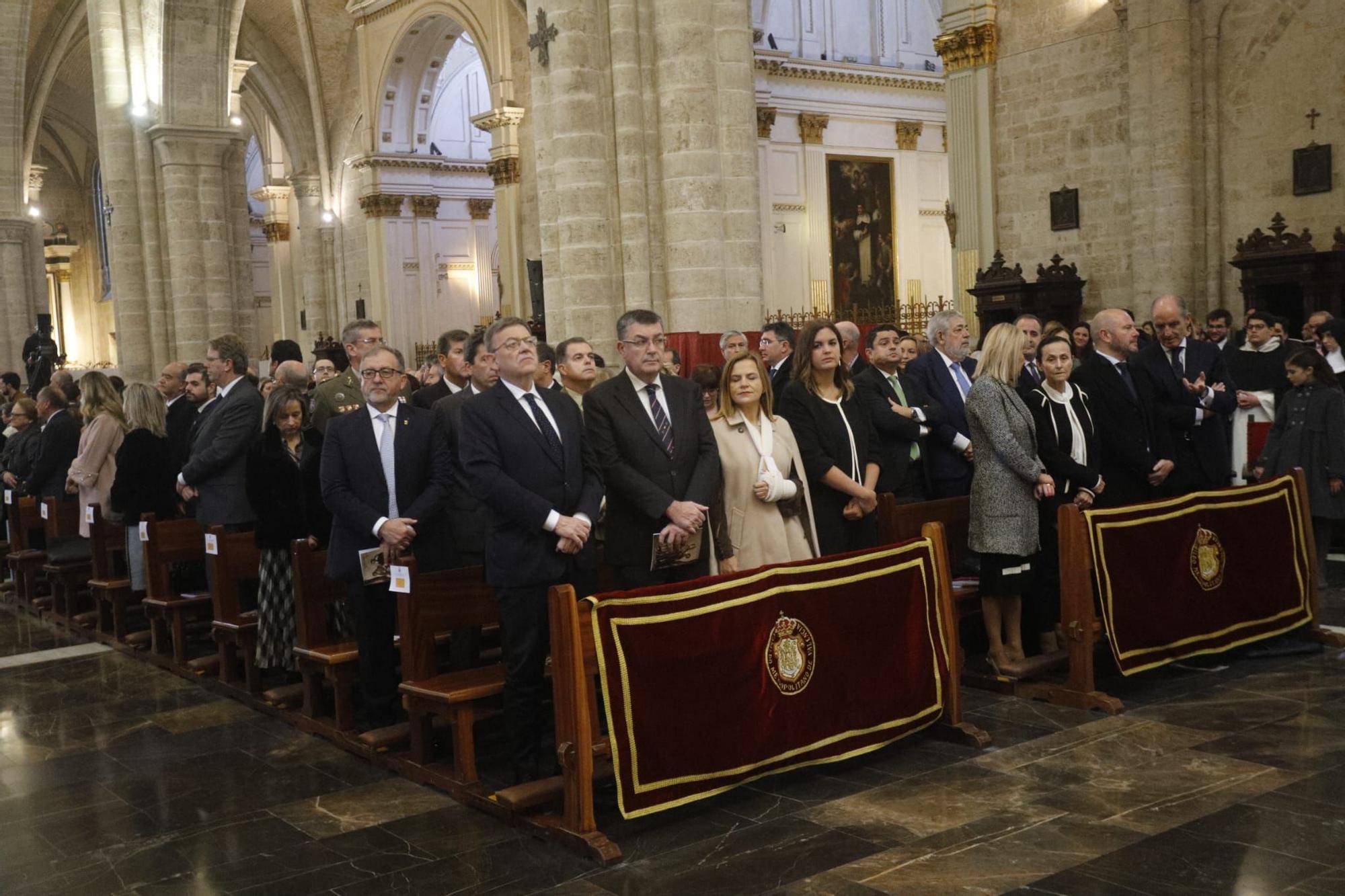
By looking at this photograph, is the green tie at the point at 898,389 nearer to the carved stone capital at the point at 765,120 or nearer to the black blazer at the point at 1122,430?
the black blazer at the point at 1122,430

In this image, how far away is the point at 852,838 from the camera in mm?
4273

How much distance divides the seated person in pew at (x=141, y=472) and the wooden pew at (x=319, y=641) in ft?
8.05

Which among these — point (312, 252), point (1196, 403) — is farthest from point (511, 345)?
point (312, 252)

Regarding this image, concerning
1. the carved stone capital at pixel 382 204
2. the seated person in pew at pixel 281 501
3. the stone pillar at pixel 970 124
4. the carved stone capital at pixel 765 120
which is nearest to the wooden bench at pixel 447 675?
the seated person in pew at pixel 281 501

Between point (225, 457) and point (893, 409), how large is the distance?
3.66 m

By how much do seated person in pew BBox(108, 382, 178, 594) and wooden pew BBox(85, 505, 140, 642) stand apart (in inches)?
5.2

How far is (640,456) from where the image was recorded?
199 inches

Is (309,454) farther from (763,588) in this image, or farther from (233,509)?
(763,588)

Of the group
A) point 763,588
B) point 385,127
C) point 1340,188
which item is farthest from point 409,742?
point 385,127

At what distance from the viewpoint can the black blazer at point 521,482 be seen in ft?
15.8

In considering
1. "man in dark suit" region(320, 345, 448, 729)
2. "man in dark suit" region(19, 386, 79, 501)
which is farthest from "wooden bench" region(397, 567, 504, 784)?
"man in dark suit" region(19, 386, 79, 501)

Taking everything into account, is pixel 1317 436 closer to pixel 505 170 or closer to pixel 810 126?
pixel 505 170

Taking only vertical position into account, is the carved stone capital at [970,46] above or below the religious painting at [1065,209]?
above

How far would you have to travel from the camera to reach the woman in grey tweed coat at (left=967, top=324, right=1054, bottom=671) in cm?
590
